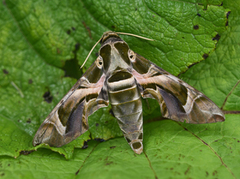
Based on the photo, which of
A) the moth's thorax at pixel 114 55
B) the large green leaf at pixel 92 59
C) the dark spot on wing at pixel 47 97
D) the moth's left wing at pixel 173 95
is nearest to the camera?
the large green leaf at pixel 92 59

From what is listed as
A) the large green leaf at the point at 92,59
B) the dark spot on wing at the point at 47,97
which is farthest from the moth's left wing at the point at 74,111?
the dark spot on wing at the point at 47,97

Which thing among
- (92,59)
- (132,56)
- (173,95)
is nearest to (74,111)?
(92,59)

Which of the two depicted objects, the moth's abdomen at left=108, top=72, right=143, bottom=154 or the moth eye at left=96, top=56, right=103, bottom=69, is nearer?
the moth's abdomen at left=108, top=72, right=143, bottom=154

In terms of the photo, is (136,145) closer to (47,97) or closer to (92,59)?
(92,59)

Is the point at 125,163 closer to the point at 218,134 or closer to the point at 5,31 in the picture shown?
the point at 218,134

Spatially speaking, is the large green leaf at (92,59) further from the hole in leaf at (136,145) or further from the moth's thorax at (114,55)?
the moth's thorax at (114,55)

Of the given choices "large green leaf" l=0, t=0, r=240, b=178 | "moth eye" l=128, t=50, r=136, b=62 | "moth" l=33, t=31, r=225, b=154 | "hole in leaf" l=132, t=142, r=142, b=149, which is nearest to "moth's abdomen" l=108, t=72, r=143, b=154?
"moth" l=33, t=31, r=225, b=154

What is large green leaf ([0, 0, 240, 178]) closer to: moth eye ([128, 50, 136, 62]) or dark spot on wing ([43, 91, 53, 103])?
dark spot on wing ([43, 91, 53, 103])
